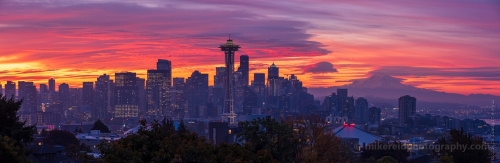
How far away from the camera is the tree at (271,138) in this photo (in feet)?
93.7

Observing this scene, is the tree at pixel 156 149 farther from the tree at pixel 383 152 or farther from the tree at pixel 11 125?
the tree at pixel 383 152

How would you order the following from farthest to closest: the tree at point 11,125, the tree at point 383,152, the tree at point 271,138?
1. the tree at point 383,152
2. the tree at point 11,125
3. the tree at point 271,138

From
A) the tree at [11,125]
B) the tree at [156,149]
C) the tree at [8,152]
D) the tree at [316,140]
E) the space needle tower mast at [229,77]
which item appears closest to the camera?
the tree at [156,149]

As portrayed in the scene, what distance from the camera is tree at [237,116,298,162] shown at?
1125 inches

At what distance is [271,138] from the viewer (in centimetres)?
2906

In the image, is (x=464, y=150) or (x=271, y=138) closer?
(x=271, y=138)

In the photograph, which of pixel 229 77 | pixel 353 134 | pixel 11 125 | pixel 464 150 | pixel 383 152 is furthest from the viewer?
pixel 229 77

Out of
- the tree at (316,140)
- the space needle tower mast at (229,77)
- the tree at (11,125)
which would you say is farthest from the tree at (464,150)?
the space needle tower mast at (229,77)

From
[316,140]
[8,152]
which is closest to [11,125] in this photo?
[8,152]

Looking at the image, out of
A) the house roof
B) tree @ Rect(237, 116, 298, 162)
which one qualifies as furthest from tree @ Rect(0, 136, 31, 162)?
the house roof

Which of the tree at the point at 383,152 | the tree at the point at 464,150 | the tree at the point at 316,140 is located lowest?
the tree at the point at 383,152

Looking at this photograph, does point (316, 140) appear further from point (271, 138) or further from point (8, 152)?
point (8, 152)

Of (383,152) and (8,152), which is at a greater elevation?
(8,152)

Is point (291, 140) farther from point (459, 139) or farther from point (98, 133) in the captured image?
point (98, 133)
